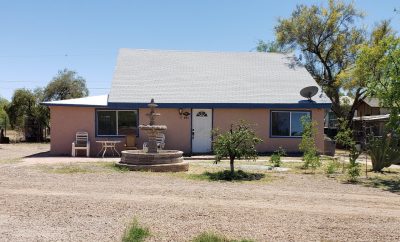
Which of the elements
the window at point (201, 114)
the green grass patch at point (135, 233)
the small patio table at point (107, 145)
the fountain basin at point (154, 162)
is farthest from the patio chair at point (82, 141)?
the green grass patch at point (135, 233)

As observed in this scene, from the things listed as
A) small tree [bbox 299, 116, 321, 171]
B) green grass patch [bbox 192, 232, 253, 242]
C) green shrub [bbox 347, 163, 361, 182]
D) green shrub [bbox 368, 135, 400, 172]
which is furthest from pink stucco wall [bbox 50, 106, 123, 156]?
green grass patch [bbox 192, 232, 253, 242]

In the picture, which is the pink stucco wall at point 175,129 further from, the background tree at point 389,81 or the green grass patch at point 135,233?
the green grass patch at point 135,233

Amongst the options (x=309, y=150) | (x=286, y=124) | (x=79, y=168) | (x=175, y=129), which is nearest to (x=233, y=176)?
(x=309, y=150)

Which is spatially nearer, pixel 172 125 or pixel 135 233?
pixel 135 233

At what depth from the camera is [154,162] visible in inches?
534

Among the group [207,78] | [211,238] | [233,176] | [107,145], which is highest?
[207,78]

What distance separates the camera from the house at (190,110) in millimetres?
19359

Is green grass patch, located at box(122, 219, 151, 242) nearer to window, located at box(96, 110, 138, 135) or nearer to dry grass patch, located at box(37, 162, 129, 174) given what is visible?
dry grass patch, located at box(37, 162, 129, 174)

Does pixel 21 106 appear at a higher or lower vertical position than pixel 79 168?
higher

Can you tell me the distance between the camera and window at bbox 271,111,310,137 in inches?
795

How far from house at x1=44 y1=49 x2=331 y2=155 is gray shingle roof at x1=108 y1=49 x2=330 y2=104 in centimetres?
5

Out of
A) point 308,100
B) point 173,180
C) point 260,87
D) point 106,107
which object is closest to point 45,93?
point 106,107

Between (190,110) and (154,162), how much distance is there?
6609 millimetres

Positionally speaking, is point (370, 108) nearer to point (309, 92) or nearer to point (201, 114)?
point (309, 92)
